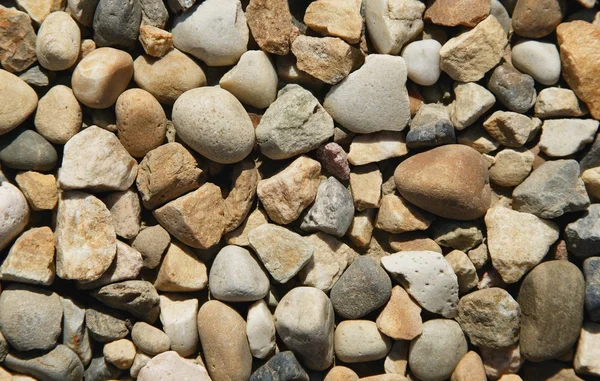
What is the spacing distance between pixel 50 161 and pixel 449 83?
1164 millimetres

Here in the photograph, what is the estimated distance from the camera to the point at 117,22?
1.55 m

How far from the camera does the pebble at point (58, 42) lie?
5.02 feet

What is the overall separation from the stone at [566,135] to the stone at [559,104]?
0.02 meters

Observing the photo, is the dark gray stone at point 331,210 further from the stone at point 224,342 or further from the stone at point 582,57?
the stone at point 582,57

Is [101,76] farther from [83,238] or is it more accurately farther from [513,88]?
[513,88]

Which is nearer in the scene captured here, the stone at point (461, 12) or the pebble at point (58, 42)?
the pebble at point (58, 42)

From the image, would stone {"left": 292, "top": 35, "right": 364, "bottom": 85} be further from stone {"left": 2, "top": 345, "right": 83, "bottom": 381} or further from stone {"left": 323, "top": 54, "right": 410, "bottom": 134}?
stone {"left": 2, "top": 345, "right": 83, "bottom": 381}

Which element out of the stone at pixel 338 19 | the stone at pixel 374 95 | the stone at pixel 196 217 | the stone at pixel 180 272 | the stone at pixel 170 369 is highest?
the stone at pixel 338 19

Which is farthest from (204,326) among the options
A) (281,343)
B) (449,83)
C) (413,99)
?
(449,83)

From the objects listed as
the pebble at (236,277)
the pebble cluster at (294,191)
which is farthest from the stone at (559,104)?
the pebble at (236,277)

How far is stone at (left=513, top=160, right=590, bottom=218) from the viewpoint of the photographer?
5.17ft

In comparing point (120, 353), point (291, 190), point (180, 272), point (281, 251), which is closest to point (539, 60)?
point (291, 190)

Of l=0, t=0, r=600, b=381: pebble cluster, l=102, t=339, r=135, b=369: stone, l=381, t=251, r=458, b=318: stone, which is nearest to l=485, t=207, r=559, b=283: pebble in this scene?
l=0, t=0, r=600, b=381: pebble cluster

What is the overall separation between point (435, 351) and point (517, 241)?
0.38 meters
